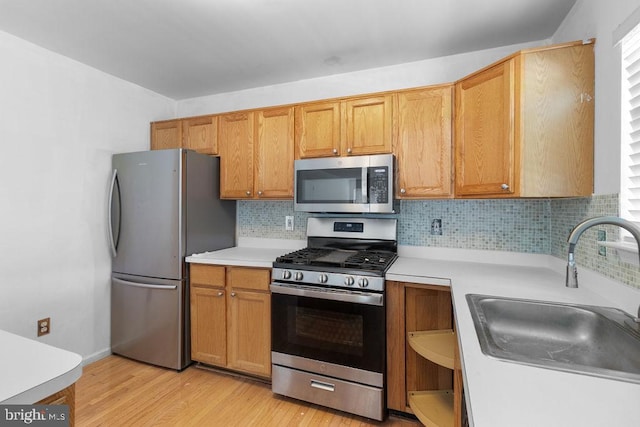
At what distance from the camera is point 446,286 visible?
69.1 inches

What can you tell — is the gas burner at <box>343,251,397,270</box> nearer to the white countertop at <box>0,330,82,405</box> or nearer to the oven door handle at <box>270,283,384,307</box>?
the oven door handle at <box>270,283,384,307</box>

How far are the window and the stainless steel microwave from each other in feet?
3.72

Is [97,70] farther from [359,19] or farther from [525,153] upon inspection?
[525,153]

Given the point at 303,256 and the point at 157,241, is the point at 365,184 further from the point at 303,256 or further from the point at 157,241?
the point at 157,241

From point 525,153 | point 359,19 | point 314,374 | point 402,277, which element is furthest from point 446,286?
point 359,19

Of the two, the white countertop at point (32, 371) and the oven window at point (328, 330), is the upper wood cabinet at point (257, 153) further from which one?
the white countertop at point (32, 371)

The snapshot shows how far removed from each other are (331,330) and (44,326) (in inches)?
83.0

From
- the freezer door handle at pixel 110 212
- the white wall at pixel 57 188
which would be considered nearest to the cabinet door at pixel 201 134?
the white wall at pixel 57 188

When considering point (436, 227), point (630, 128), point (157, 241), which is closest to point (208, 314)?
point (157, 241)

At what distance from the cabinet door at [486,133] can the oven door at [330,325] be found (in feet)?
3.02

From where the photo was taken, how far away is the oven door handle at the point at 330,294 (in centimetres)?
186

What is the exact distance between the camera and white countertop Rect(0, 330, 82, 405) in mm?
708

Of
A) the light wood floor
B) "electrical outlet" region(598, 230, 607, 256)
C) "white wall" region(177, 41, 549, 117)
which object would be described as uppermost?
"white wall" region(177, 41, 549, 117)

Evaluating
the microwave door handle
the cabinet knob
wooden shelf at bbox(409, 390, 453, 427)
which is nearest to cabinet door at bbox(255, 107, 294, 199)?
the microwave door handle
